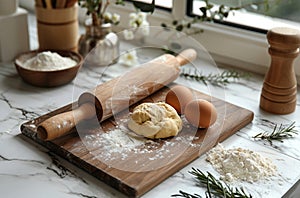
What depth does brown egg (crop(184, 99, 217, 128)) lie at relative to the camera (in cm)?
92

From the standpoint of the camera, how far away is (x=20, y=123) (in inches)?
38.9

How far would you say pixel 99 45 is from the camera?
125 centimetres

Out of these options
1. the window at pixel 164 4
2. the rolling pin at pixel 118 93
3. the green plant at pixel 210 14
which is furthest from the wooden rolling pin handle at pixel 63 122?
the window at pixel 164 4

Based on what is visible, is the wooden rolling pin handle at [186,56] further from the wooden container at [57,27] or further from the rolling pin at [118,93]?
the wooden container at [57,27]

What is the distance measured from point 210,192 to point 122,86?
0.36 meters

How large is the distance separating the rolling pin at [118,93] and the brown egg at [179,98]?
0.08 metres

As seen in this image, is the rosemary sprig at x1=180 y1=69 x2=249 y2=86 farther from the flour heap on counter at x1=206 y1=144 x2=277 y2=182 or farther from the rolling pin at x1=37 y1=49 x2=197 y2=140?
the flour heap on counter at x1=206 y1=144 x2=277 y2=182

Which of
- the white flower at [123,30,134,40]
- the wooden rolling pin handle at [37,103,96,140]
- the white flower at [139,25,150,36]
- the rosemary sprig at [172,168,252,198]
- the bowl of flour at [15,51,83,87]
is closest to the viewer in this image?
the rosemary sprig at [172,168,252,198]

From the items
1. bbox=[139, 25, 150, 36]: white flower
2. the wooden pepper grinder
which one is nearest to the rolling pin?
bbox=[139, 25, 150, 36]: white flower

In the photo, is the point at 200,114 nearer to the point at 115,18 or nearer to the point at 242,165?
the point at 242,165

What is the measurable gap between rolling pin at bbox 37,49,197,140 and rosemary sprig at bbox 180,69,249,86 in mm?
37

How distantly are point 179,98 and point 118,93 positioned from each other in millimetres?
136

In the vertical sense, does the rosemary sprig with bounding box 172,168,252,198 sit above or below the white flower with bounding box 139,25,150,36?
below

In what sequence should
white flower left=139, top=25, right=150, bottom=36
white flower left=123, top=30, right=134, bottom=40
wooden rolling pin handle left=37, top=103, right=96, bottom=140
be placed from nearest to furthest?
wooden rolling pin handle left=37, top=103, right=96, bottom=140
white flower left=139, top=25, right=150, bottom=36
white flower left=123, top=30, right=134, bottom=40
